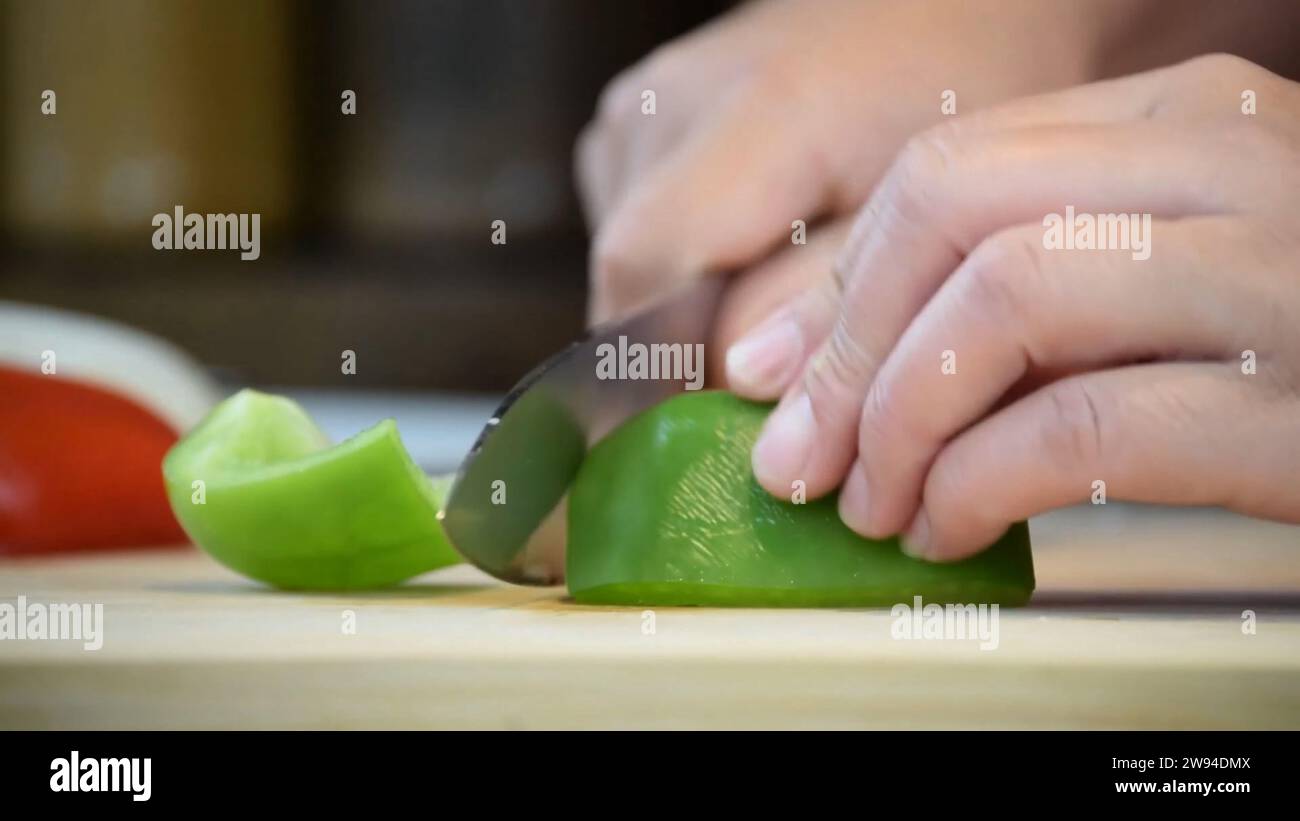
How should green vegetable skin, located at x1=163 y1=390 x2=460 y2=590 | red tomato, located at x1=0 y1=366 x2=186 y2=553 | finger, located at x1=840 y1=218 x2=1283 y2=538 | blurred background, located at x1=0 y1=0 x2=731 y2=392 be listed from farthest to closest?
blurred background, located at x1=0 y1=0 x2=731 y2=392 → red tomato, located at x1=0 y1=366 x2=186 y2=553 → green vegetable skin, located at x1=163 y1=390 x2=460 y2=590 → finger, located at x1=840 y1=218 x2=1283 y2=538

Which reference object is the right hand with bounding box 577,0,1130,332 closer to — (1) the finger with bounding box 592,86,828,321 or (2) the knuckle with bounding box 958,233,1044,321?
(1) the finger with bounding box 592,86,828,321

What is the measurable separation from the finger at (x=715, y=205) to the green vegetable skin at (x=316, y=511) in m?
0.43

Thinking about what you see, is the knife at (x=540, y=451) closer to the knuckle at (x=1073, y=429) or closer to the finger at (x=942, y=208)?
the finger at (x=942, y=208)

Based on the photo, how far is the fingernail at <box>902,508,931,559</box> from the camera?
0.83 metres

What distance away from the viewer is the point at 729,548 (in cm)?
84

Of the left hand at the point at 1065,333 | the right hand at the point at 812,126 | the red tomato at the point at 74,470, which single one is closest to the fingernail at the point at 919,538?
the left hand at the point at 1065,333

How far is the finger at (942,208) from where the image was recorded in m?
0.79

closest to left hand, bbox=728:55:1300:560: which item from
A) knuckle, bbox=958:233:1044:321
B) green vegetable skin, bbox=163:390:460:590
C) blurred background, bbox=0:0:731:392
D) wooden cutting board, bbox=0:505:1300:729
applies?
knuckle, bbox=958:233:1044:321

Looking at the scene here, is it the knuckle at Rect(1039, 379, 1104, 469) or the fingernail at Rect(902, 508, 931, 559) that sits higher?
the knuckle at Rect(1039, 379, 1104, 469)

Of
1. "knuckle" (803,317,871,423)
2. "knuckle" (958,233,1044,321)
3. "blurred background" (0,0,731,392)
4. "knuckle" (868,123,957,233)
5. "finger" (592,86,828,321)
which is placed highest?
"blurred background" (0,0,731,392)

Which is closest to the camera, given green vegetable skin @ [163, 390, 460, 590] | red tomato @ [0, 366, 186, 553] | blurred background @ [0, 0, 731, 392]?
green vegetable skin @ [163, 390, 460, 590]

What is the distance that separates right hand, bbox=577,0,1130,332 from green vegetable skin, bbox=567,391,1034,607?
0.30 m

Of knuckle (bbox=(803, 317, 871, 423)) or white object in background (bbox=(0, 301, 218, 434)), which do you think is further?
white object in background (bbox=(0, 301, 218, 434))

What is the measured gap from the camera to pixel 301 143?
99.0 inches
